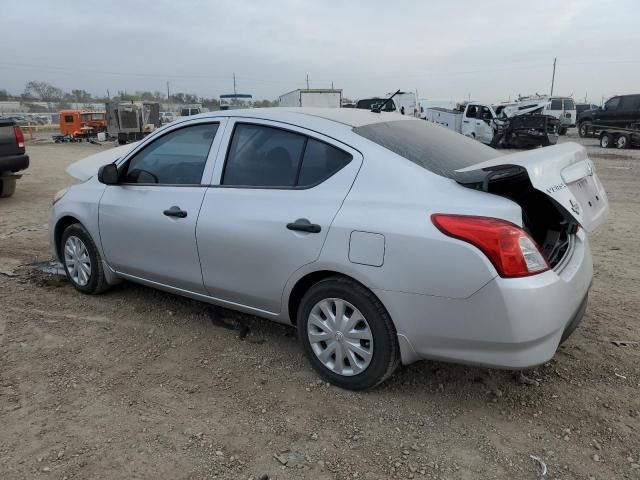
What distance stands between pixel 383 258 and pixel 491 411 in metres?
1.07

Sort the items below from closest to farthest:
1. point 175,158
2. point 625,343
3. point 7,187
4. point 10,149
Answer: point 625,343 < point 175,158 < point 10,149 < point 7,187

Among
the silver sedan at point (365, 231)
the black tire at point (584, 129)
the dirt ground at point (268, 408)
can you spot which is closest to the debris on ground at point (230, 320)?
the dirt ground at point (268, 408)

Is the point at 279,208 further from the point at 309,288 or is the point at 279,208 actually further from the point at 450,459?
the point at 450,459

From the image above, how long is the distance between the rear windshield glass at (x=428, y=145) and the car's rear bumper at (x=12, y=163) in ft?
25.2

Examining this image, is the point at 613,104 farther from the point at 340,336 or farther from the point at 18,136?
the point at 340,336

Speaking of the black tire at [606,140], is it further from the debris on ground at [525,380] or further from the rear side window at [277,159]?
the rear side window at [277,159]

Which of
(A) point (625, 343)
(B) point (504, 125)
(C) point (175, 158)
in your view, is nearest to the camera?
(A) point (625, 343)

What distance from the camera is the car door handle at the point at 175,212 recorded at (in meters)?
3.64

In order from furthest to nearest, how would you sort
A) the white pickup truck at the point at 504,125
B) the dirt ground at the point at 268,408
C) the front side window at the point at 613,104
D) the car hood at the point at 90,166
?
the front side window at the point at 613,104
the white pickup truck at the point at 504,125
the car hood at the point at 90,166
the dirt ground at the point at 268,408

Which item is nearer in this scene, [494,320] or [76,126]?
[494,320]

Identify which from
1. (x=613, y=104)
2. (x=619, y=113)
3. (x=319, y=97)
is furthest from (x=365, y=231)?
(x=319, y=97)

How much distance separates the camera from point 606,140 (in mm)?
21734

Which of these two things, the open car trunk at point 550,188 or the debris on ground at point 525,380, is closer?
the open car trunk at point 550,188

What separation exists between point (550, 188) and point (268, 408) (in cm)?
191
